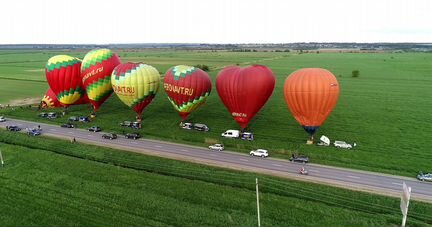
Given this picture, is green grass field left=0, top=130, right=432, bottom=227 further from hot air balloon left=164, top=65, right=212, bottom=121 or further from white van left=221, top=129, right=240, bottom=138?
hot air balloon left=164, top=65, right=212, bottom=121

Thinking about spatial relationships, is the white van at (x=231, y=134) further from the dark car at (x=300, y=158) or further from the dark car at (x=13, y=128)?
the dark car at (x=13, y=128)

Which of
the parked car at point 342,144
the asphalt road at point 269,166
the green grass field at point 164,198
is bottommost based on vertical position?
the green grass field at point 164,198

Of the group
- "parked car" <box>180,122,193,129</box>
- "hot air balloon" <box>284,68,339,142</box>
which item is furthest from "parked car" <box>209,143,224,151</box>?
"hot air balloon" <box>284,68,339,142</box>

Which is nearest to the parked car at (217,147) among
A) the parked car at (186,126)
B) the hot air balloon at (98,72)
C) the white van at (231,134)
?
the white van at (231,134)

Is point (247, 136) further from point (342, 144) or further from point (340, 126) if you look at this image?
point (340, 126)

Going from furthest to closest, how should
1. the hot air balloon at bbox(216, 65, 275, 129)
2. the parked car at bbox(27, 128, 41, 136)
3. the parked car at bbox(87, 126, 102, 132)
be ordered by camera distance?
the parked car at bbox(87, 126, 102, 132)
the parked car at bbox(27, 128, 41, 136)
the hot air balloon at bbox(216, 65, 275, 129)

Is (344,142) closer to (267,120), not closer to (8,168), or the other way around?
(267,120)

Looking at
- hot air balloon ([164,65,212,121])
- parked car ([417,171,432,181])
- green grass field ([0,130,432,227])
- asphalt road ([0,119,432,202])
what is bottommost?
green grass field ([0,130,432,227])
